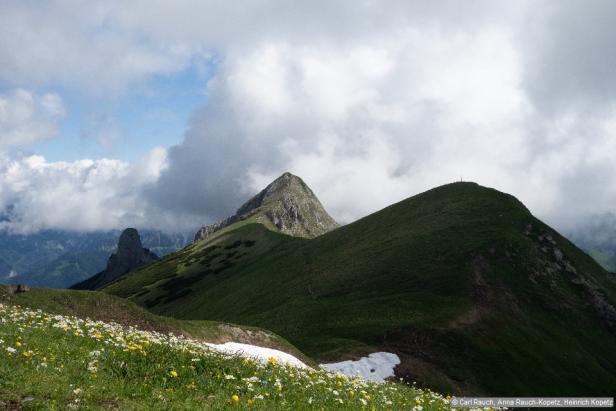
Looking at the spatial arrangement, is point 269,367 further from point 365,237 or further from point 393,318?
point 365,237

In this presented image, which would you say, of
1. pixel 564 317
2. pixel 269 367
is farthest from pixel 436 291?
pixel 269 367

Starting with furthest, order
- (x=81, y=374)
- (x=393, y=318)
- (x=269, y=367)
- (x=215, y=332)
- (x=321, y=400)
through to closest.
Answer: (x=393, y=318) < (x=215, y=332) < (x=269, y=367) < (x=321, y=400) < (x=81, y=374)

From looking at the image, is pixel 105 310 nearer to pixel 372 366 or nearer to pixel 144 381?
pixel 372 366

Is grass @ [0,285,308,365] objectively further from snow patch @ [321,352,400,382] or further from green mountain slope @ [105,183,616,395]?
green mountain slope @ [105,183,616,395]

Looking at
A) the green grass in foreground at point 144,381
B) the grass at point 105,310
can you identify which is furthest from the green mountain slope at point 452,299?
the green grass in foreground at point 144,381

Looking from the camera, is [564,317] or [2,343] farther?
[564,317]

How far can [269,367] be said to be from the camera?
1352cm

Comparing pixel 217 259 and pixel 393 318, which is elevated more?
pixel 217 259

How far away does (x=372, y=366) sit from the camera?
171 feet

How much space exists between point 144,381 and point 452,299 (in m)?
66.9

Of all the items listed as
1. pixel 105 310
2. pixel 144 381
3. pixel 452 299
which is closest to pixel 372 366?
pixel 452 299

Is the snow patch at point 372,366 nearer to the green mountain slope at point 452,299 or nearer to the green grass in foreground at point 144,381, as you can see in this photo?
the green mountain slope at point 452,299

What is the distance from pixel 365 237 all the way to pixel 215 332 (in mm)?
76699

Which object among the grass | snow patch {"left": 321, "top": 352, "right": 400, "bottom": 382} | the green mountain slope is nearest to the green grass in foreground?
the grass
